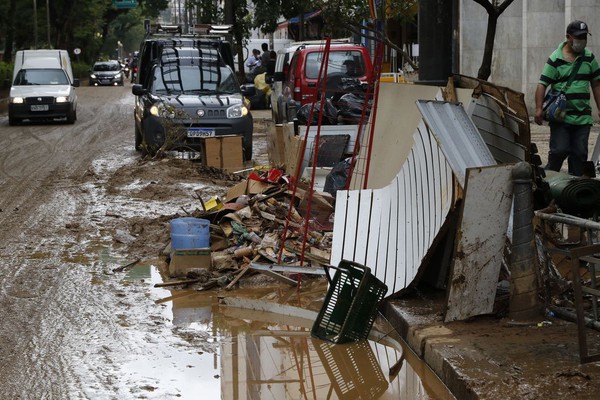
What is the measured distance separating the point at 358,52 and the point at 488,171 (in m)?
15.7

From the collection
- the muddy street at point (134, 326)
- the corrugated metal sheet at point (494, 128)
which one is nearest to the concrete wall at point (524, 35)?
the muddy street at point (134, 326)

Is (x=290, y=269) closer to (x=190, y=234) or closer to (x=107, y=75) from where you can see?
(x=190, y=234)

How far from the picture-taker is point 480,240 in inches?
248

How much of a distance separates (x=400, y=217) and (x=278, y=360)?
5.08 feet

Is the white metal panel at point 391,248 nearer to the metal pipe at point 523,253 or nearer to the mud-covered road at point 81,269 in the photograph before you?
the metal pipe at point 523,253

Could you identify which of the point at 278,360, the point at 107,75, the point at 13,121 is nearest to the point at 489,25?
the point at 278,360

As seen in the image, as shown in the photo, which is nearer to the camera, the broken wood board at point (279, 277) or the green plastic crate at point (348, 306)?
the green plastic crate at point (348, 306)

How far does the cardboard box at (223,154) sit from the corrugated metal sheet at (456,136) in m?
10.2

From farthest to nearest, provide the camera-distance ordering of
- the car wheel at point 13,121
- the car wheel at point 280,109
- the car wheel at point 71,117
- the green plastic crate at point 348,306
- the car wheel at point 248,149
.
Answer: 1. the car wheel at point 71,117
2. the car wheel at point 13,121
3. the car wheel at point 280,109
4. the car wheel at point 248,149
5. the green plastic crate at point 348,306

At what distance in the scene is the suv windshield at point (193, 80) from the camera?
1928 cm

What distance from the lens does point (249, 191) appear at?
11102 millimetres

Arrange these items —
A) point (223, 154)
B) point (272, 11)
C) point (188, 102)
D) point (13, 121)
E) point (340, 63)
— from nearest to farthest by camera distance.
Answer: point (223, 154), point (188, 102), point (340, 63), point (13, 121), point (272, 11)

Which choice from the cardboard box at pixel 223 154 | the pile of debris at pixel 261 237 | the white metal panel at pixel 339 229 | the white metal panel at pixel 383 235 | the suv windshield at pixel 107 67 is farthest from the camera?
the suv windshield at pixel 107 67

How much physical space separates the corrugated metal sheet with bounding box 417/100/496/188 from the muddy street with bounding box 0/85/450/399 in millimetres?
1337
